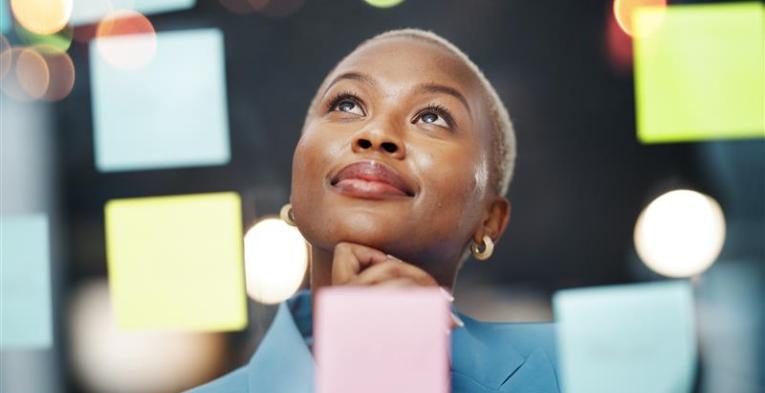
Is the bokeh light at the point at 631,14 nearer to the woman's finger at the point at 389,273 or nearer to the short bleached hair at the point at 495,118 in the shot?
the short bleached hair at the point at 495,118

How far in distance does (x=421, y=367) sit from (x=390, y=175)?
0.19 m

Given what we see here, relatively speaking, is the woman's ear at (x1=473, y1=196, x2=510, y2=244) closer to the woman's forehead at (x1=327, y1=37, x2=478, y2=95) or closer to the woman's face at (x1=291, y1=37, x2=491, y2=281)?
the woman's face at (x1=291, y1=37, x2=491, y2=281)

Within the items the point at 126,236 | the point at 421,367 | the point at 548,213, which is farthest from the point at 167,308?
the point at 548,213

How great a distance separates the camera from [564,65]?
0.93 metres

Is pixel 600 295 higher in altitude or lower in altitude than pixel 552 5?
lower

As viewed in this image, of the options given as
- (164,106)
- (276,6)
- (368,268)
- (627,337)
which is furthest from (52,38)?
(627,337)

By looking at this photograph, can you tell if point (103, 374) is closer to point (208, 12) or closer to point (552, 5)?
point (208, 12)

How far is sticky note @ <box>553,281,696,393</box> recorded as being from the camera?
903 mm

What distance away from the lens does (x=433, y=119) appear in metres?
0.82

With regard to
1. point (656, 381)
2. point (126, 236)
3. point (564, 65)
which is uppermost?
point (564, 65)

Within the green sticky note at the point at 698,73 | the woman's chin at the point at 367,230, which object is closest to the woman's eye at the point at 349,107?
the woman's chin at the point at 367,230

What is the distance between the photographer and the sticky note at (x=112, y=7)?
0.95m

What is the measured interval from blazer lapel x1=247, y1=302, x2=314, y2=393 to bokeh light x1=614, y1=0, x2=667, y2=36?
1.59 feet

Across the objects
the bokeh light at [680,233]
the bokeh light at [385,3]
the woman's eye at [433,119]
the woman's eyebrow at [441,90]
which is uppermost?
the bokeh light at [385,3]
